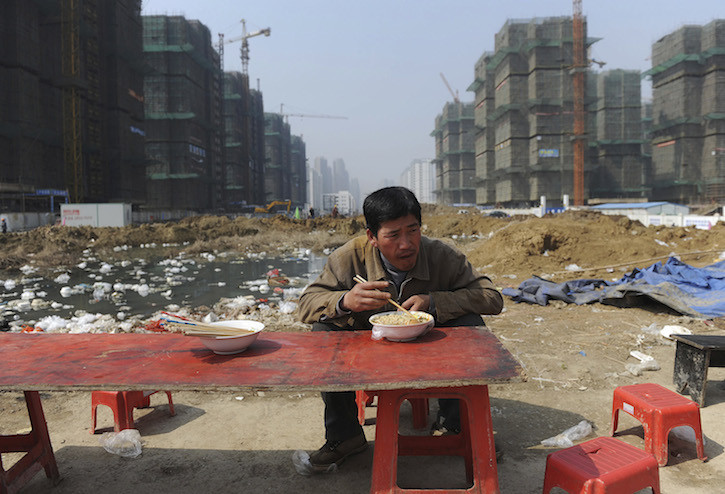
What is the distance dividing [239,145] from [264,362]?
7583 cm

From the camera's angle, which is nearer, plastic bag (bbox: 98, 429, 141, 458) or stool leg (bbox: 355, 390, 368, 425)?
plastic bag (bbox: 98, 429, 141, 458)

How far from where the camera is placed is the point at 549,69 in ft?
174

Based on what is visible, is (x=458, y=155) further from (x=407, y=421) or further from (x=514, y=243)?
(x=407, y=421)

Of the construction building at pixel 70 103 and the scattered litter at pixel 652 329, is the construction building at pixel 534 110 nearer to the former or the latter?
the construction building at pixel 70 103

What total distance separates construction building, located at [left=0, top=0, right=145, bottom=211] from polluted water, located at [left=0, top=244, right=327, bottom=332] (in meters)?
21.0

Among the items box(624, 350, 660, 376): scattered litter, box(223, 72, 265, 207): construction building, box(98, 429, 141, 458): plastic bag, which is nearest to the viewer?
box(98, 429, 141, 458): plastic bag

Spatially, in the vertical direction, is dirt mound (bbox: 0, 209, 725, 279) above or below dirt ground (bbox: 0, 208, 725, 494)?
above

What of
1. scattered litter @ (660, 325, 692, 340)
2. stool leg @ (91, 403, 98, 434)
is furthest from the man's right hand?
scattered litter @ (660, 325, 692, 340)

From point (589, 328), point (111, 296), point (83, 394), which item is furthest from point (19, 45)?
point (589, 328)

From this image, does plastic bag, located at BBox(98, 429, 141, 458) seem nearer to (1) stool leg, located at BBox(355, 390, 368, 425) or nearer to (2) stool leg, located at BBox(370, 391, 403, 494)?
(1) stool leg, located at BBox(355, 390, 368, 425)

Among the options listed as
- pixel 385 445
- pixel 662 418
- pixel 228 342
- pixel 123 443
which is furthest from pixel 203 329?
pixel 662 418

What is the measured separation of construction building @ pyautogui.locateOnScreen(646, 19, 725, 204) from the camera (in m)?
51.0

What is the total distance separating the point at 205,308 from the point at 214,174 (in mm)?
58478

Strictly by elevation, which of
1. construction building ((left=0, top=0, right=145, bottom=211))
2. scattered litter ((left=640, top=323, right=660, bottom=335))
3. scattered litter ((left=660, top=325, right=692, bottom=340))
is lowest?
scattered litter ((left=640, top=323, right=660, bottom=335))
